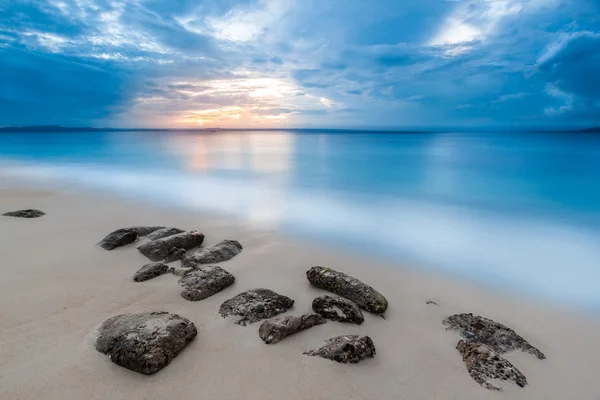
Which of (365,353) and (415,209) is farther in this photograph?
(415,209)

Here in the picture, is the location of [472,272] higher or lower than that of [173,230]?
lower

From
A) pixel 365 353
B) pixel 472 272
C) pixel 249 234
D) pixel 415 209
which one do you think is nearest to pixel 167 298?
pixel 365 353

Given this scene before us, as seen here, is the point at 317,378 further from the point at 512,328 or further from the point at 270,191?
the point at 270,191

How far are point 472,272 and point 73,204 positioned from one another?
34.6 ft

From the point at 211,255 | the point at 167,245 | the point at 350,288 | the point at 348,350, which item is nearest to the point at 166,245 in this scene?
the point at 167,245

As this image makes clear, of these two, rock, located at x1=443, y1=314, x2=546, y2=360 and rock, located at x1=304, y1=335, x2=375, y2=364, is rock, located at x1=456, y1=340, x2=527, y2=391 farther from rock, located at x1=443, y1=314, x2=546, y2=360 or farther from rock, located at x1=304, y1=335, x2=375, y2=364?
rock, located at x1=304, y1=335, x2=375, y2=364

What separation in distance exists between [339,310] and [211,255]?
2447 millimetres

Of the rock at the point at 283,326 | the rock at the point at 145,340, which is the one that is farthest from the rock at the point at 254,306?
the rock at the point at 145,340

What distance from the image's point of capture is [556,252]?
6984 mm

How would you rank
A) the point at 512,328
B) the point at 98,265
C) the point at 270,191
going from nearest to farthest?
the point at 512,328 → the point at 98,265 → the point at 270,191

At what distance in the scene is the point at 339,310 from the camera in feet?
12.1

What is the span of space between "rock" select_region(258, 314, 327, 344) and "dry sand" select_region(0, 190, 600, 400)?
0.23 feet

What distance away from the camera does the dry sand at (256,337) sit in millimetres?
2758

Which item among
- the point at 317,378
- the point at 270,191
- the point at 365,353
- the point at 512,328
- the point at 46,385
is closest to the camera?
the point at 46,385
